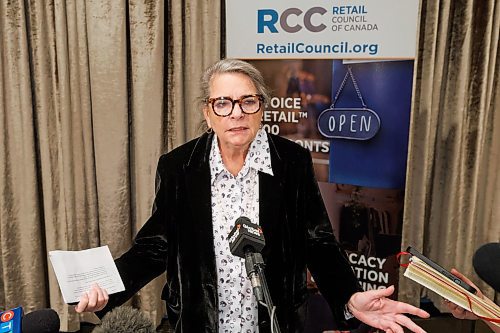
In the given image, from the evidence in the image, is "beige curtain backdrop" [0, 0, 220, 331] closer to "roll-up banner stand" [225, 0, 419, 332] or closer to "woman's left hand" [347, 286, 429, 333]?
"roll-up banner stand" [225, 0, 419, 332]

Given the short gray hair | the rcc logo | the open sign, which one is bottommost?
the open sign

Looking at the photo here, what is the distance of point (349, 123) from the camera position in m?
2.10

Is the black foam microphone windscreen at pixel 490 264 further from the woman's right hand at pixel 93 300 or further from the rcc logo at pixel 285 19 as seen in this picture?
the rcc logo at pixel 285 19

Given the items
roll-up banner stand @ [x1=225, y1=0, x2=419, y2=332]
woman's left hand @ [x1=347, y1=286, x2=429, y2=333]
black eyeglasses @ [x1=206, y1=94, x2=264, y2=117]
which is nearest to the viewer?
woman's left hand @ [x1=347, y1=286, x2=429, y2=333]

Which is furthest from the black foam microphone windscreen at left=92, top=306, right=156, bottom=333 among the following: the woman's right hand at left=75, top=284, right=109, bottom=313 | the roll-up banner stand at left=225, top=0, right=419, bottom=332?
the roll-up banner stand at left=225, top=0, right=419, bottom=332

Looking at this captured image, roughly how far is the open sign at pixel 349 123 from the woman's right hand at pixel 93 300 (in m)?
1.31

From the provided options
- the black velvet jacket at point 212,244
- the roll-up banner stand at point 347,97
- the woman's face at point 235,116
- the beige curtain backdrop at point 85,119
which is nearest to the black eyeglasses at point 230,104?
the woman's face at point 235,116

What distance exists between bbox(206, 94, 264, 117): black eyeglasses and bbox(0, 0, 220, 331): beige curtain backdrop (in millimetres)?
1128

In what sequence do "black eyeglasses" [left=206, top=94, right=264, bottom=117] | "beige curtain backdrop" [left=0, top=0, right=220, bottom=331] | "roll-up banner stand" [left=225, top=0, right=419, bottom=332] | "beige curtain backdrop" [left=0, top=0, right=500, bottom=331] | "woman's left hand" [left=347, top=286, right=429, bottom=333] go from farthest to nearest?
1. "beige curtain backdrop" [left=0, top=0, right=220, bottom=331]
2. "beige curtain backdrop" [left=0, top=0, right=500, bottom=331]
3. "roll-up banner stand" [left=225, top=0, right=419, bottom=332]
4. "black eyeglasses" [left=206, top=94, right=264, bottom=117]
5. "woman's left hand" [left=347, top=286, right=429, bottom=333]

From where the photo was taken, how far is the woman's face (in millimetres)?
1284

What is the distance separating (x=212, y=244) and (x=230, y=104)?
0.42 meters

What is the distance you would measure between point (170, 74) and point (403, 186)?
1345mm

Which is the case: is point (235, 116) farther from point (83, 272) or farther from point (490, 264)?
point (490, 264)

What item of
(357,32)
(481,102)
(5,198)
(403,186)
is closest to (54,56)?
(5,198)
